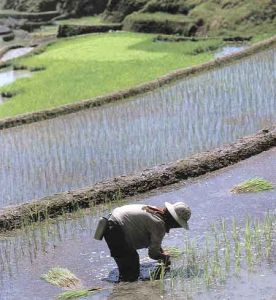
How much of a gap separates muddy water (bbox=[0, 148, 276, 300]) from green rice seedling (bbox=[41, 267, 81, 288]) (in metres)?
0.06

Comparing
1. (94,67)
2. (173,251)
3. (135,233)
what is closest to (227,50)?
(94,67)

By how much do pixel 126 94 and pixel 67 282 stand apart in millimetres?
5674

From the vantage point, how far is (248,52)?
12.3 metres

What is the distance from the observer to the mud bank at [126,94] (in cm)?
970

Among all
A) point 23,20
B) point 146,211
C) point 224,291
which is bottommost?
point 23,20

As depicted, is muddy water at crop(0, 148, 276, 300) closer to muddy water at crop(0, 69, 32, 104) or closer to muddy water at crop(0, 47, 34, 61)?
muddy water at crop(0, 69, 32, 104)

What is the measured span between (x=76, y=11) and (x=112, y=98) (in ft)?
49.7

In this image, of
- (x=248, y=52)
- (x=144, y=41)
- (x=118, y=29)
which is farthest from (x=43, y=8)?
(x=248, y=52)

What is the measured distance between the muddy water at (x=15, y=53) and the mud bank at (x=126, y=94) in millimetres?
6430

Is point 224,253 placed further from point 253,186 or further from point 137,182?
point 137,182

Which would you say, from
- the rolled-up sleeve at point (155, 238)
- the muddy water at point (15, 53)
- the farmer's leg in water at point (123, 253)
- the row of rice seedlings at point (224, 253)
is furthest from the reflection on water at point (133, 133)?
the muddy water at point (15, 53)

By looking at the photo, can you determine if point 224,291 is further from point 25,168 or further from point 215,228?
point 25,168

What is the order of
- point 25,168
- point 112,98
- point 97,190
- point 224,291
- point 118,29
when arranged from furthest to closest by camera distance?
point 118,29
point 112,98
point 25,168
point 97,190
point 224,291

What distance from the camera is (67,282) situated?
5.06 metres
